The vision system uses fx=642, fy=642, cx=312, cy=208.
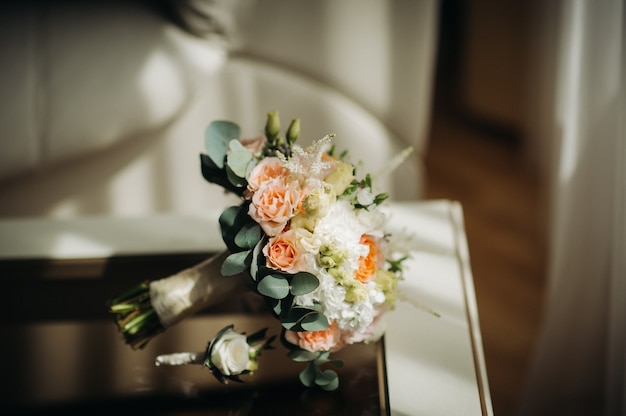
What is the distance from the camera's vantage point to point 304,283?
806 millimetres

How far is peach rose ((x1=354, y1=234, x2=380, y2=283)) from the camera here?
834 millimetres

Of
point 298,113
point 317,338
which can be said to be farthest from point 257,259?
point 298,113

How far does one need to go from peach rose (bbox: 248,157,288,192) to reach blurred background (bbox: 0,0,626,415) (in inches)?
28.3

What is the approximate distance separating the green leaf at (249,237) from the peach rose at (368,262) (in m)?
0.14

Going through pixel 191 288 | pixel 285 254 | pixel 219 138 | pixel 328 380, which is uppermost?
pixel 219 138

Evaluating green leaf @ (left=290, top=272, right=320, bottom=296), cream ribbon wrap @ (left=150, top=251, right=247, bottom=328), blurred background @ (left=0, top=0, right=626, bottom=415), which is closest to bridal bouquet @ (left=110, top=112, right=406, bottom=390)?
green leaf @ (left=290, top=272, right=320, bottom=296)

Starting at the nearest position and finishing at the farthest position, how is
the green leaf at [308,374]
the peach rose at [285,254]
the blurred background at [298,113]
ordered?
the peach rose at [285,254] < the green leaf at [308,374] < the blurred background at [298,113]

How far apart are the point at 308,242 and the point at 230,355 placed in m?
0.20

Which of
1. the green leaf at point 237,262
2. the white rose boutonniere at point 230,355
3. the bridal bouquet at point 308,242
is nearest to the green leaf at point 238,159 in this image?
the bridal bouquet at point 308,242

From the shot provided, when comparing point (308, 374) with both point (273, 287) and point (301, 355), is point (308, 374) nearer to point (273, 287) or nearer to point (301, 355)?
point (301, 355)

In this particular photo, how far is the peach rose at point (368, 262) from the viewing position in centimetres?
83

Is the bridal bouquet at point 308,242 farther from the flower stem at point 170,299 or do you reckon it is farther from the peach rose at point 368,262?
the flower stem at point 170,299

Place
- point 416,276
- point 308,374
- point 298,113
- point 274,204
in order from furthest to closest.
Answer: point 298,113, point 416,276, point 308,374, point 274,204

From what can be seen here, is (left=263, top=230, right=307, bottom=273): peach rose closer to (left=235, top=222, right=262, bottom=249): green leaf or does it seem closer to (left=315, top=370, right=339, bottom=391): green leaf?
(left=235, top=222, right=262, bottom=249): green leaf
